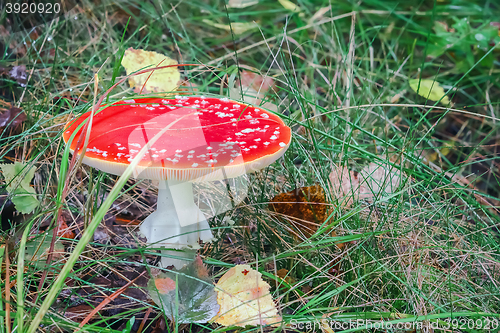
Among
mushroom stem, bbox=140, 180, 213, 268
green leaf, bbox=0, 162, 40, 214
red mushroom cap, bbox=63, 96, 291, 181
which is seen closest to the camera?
red mushroom cap, bbox=63, 96, 291, 181

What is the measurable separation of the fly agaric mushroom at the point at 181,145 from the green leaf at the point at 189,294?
141 millimetres

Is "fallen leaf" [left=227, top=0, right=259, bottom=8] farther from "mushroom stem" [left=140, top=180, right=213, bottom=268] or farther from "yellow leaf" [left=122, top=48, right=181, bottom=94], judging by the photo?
"mushroom stem" [left=140, top=180, right=213, bottom=268]

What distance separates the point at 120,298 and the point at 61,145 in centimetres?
82

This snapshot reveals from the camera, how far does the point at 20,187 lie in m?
1.60

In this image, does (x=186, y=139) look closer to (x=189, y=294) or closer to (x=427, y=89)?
(x=189, y=294)

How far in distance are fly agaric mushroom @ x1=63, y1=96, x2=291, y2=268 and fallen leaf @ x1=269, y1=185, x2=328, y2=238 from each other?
1.14ft

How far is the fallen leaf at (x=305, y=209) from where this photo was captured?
1.66m

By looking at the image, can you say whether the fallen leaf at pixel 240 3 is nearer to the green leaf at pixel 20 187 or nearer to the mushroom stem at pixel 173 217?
the mushroom stem at pixel 173 217

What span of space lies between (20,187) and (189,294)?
0.88 metres

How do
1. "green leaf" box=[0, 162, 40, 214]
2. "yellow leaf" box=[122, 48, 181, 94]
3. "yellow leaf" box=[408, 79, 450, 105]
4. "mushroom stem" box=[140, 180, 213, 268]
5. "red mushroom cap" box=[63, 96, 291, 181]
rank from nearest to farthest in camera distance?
"red mushroom cap" box=[63, 96, 291, 181]
"green leaf" box=[0, 162, 40, 214]
"mushroom stem" box=[140, 180, 213, 268]
"yellow leaf" box=[122, 48, 181, 94]
"yellow leaf" box=[408, 79, 450, 105]

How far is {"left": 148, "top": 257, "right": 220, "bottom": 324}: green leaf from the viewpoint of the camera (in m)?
1.25

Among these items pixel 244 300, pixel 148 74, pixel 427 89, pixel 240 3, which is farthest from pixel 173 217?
pixel 240 3

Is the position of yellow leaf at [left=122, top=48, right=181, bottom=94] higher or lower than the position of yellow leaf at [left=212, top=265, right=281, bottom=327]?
higher

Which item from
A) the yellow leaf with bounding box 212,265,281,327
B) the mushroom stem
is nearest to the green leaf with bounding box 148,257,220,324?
the yellow leaf with bounding box 212,265,281,327
